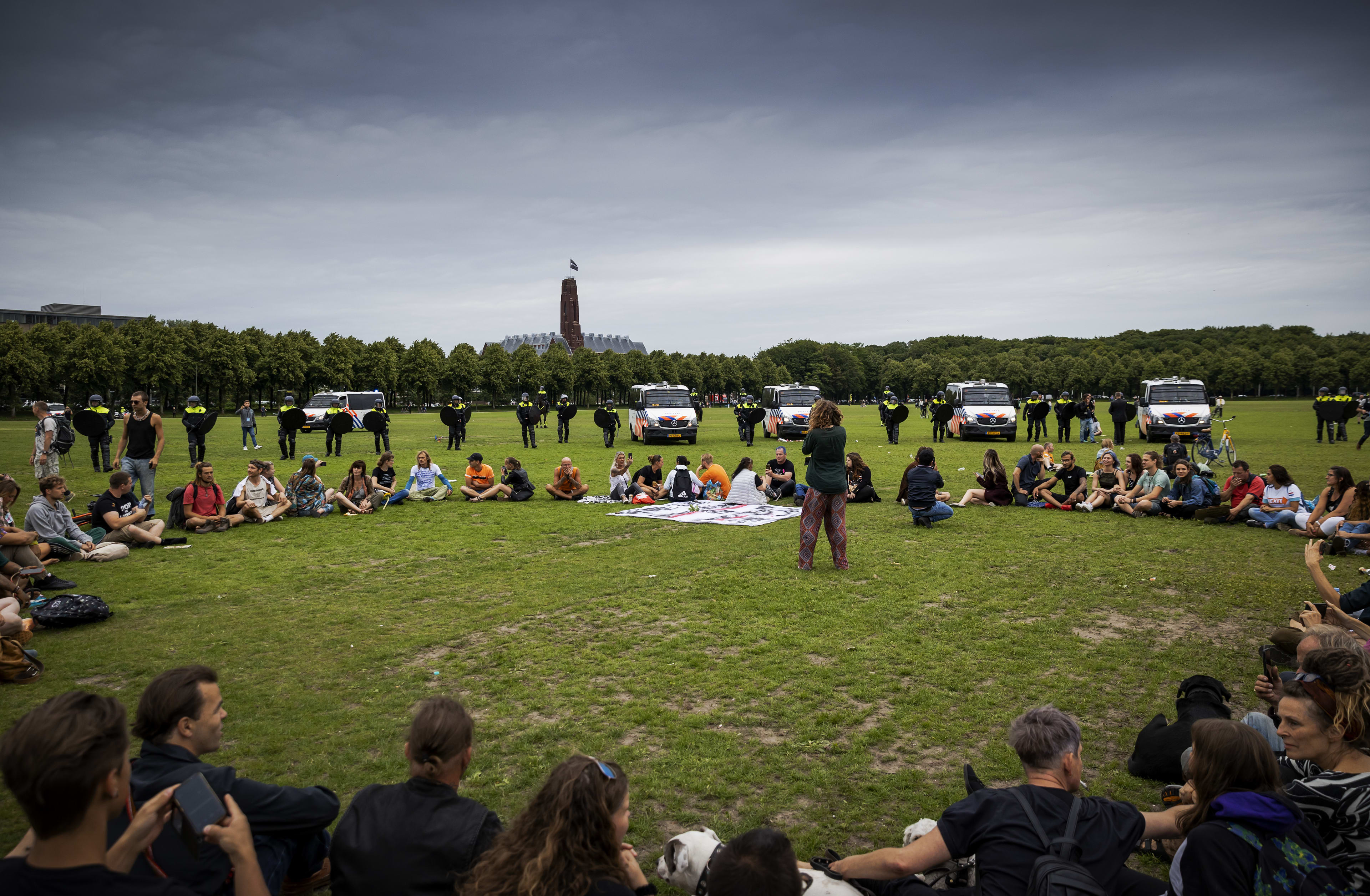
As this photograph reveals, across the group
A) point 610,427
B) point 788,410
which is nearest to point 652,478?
point 610,427

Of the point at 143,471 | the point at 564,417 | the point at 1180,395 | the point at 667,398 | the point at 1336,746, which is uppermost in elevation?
the point at 667,398

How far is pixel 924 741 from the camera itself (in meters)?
4.87

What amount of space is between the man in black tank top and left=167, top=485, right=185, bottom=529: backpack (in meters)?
0.36

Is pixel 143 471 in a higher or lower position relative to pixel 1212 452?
higher

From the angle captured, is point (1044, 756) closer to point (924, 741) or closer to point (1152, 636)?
point (924, 741)

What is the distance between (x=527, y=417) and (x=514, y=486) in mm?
11819

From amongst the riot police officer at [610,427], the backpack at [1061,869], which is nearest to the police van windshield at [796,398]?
the riot police officer at [610,427]

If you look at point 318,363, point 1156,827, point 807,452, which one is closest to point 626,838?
point 1156,827

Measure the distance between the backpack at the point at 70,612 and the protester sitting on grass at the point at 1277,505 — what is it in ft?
47.7

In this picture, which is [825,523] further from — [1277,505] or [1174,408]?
[1174,408]

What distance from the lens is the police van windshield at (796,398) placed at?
30.5 m

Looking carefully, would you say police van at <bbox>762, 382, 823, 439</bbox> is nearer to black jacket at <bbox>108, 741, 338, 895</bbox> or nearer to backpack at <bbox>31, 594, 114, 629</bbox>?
backpack at <bbox>31, 594, 114, 629</bbox>

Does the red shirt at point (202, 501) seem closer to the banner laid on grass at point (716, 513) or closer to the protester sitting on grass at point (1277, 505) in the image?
the banner laid on grass at point (716, 513)

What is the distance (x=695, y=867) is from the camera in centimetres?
336
